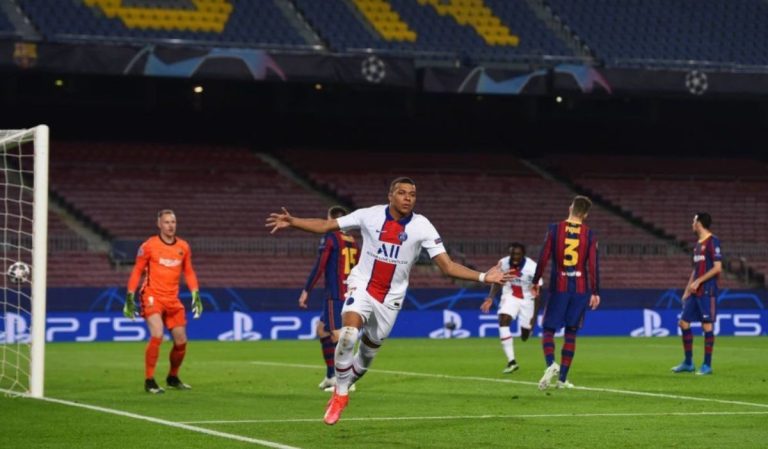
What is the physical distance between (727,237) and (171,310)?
2821 centimetres

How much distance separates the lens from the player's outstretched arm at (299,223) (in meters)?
11.7

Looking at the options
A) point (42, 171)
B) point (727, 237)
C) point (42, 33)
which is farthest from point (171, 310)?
point (727, 237)

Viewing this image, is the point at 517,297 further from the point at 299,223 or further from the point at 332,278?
the point at 299,223

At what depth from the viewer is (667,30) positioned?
145 feet

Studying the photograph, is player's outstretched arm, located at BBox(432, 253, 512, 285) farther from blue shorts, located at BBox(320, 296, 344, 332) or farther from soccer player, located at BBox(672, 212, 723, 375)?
soccer player, located at BBox(672, 212, 723, 375)

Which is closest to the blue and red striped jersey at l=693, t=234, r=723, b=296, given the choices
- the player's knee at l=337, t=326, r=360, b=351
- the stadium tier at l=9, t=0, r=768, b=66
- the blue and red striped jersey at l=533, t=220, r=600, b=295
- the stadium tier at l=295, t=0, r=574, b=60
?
the blue and red striped jersey at l=533, t=220, r=600, b=295

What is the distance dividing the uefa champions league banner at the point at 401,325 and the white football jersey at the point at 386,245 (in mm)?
18077

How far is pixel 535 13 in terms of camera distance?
144ft

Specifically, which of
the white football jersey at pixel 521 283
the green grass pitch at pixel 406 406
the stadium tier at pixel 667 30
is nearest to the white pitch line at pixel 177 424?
the green grass pitch at pixel 406 406

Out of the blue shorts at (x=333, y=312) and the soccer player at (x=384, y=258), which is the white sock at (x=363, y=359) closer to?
the soccer player at (x=384, y=258)

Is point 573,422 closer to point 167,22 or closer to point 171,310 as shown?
point 171,310

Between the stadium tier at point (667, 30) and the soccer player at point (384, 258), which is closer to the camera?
the soccer player at point (384, 258)

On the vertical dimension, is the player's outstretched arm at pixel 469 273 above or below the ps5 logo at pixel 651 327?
below

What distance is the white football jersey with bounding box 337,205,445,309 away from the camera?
41.1ft
